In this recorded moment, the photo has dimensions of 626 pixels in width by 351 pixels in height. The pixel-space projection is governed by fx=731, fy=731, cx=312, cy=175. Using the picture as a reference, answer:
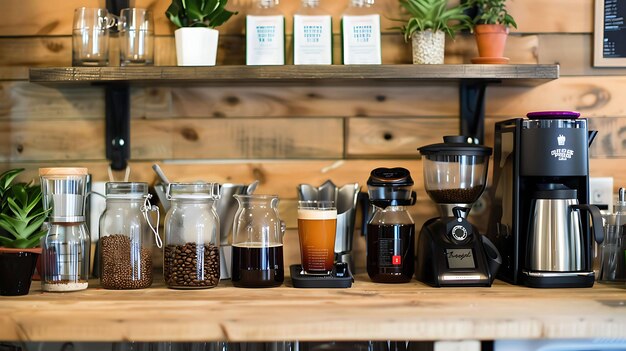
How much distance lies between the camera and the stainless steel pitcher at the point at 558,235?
1.86 metres

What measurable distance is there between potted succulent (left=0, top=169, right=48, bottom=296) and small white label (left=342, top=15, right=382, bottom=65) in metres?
0.93

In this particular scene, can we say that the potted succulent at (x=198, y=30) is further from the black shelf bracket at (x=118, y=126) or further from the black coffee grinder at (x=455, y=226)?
the black coffee grinder at (x=455, y=226)

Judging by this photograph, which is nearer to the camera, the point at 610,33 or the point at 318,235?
the point at 318,235

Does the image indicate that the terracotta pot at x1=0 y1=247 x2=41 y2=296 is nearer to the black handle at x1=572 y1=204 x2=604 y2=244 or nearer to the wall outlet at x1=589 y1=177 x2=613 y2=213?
the black handle at x1=572 y1=204 x2=604 y2=244

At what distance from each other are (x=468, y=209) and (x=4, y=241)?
1203mm

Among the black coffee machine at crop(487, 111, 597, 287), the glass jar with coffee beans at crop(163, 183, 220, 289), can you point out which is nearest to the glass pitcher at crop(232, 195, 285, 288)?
the glass jar with coffee beans at crop(163, 183, 220, 289)

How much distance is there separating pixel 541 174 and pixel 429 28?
20.7 inches

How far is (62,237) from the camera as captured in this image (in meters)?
1.83

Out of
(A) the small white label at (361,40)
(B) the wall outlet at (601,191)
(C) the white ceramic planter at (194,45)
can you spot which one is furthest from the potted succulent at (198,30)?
(B) the wall outlet at (601,191)

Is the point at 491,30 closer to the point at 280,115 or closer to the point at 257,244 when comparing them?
the point at 280,115

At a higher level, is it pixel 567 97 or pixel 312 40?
pixel 312 40

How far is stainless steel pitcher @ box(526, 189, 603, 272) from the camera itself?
1858 millimetres

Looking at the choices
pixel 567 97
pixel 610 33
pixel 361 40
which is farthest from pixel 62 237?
pixel 610 33

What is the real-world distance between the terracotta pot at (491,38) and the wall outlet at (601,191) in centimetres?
49
